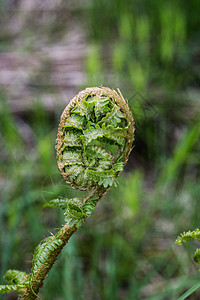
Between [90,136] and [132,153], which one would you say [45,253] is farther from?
[132,153]

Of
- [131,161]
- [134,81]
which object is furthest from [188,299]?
[134,81]

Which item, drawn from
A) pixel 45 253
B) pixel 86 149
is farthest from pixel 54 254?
pixel 86 149

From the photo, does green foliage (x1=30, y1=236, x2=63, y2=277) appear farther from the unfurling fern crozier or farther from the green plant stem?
the unfurling fern crozier

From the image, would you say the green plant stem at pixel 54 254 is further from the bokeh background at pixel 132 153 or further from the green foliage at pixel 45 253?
the bokeh background at pixel 132 153

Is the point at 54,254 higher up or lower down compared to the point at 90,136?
lower down

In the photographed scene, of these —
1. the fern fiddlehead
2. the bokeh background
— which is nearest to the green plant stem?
the fern fiddlehead

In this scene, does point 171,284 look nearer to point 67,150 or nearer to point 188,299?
point 188,299
